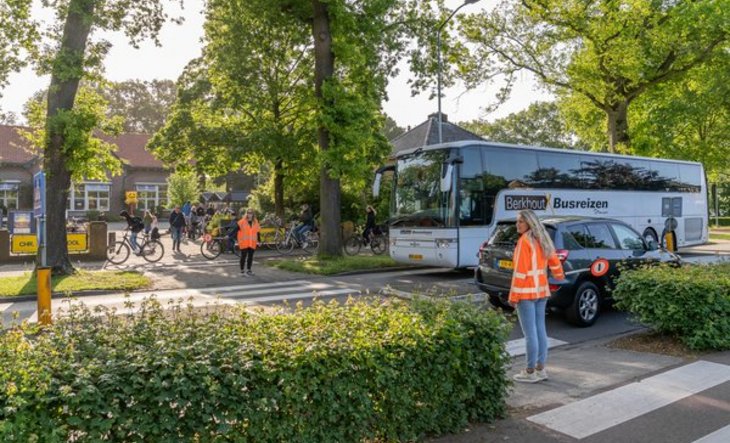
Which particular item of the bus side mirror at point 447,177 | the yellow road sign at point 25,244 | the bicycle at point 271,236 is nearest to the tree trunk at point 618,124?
the bus side mirror at point 447,177

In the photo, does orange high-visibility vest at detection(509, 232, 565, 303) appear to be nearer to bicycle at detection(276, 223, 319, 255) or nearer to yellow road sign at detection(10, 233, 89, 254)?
bicycle at detection(276, 223, 319, 255)

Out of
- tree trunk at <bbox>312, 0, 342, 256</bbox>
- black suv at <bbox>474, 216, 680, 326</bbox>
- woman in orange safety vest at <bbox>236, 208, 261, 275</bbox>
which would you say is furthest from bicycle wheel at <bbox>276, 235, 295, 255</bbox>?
black suv at <bbox>474, 216, 680, 326</bbox>

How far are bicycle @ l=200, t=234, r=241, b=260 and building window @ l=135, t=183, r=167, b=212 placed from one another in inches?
1245

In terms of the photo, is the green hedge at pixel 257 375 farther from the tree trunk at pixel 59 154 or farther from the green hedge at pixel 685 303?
the tree trunk at pixel 59 154

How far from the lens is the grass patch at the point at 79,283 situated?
39.3ft

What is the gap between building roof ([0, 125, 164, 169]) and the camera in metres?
43.7

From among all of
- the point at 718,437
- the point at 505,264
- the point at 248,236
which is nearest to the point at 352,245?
the point at 248,236

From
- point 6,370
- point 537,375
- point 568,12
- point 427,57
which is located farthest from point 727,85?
point 6,370

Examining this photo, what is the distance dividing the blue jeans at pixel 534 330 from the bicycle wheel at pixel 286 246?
15677 millimetres

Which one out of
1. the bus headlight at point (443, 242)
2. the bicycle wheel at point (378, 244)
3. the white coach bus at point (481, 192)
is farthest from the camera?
the bicycle wheel at point (378, 244)

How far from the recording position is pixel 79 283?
12.9 meters

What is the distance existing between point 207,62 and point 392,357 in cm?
2426

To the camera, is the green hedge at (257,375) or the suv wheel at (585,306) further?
the suv wheel at (585,306)

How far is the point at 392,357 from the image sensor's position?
3.80 m
